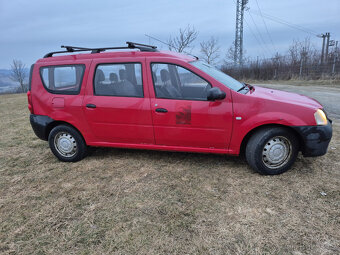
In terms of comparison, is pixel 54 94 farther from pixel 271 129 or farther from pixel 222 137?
pixel 271 129

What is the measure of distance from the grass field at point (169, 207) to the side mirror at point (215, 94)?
3.62 feet

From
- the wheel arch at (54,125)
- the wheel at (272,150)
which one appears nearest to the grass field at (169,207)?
the wheel at (272,150)

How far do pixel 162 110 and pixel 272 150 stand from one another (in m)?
1.60

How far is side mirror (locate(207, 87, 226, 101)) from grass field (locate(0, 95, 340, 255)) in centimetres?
110

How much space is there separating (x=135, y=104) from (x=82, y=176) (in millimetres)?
1326

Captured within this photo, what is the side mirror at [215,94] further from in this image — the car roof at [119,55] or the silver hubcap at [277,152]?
the silver hubcap at [277,152]

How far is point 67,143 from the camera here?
399 centimetres

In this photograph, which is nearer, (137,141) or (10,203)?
(10,203)

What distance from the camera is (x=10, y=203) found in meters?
2.90

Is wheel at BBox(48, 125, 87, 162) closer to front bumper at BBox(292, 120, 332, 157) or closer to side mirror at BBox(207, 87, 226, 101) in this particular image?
side mirror at BBox(207, 87, 226, 101)

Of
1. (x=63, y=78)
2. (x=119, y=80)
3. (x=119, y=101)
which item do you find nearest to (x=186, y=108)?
(x=119, y=101)

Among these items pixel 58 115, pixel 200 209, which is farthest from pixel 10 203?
pixel 200 209

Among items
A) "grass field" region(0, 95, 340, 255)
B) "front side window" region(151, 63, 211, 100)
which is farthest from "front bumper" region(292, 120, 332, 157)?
"front side window" region(151, 63, 211, 100)

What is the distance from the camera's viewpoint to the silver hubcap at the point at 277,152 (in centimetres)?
321
